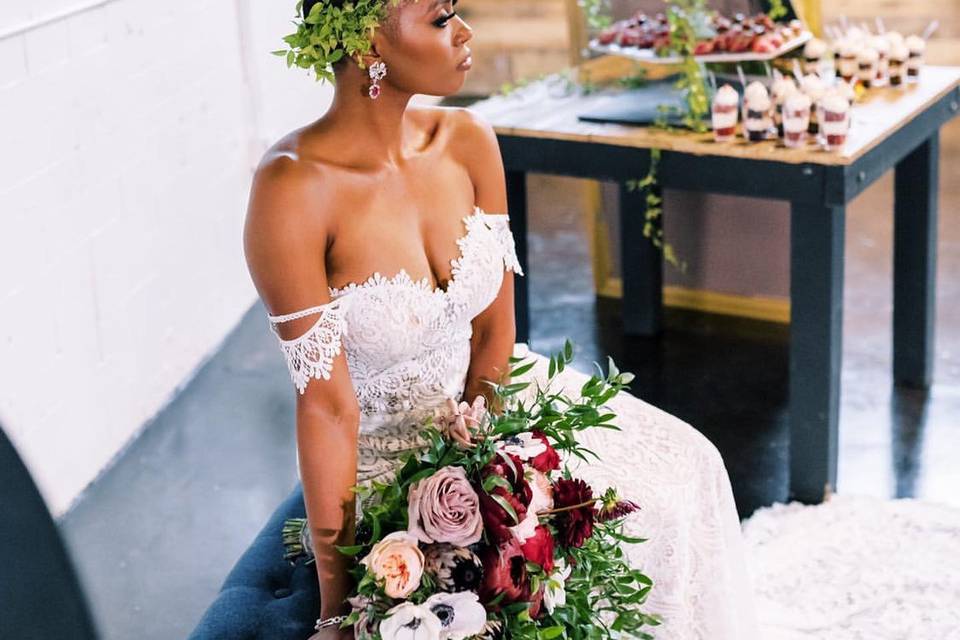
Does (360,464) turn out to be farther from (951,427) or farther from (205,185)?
(205,185)

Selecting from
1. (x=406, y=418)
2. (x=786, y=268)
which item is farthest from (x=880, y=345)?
(x=406, y=418)

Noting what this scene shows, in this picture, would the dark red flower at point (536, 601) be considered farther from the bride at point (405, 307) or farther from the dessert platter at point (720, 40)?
the dessert platter at point (720, 40)

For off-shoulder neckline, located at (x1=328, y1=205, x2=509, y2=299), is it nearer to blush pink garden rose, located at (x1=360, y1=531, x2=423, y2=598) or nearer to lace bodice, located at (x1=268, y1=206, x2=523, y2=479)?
lace bodice, located at (x1=268, y1=206, x2=523, y2=479)

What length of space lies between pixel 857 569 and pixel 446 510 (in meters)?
1.62

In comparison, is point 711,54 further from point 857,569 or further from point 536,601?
point 536,601

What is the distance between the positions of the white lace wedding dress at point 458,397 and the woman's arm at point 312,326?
0.02m

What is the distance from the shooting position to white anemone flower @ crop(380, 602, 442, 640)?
65.9 inches

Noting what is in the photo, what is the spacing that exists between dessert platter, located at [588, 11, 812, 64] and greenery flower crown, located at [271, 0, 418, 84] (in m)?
1.64

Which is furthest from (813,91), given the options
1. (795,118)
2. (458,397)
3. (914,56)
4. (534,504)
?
(534,504)

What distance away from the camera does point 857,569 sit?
3.04 m

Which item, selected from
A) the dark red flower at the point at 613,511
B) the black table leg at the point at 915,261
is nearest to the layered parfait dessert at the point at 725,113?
the black table leg at the point at 915,261

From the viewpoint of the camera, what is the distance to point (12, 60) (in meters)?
3.19

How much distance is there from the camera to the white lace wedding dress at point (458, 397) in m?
2.02

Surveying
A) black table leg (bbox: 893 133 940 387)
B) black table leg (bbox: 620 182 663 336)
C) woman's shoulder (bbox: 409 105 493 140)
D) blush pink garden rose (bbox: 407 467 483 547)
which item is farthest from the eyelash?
black table leg (bbox: 620 182 663 336)
